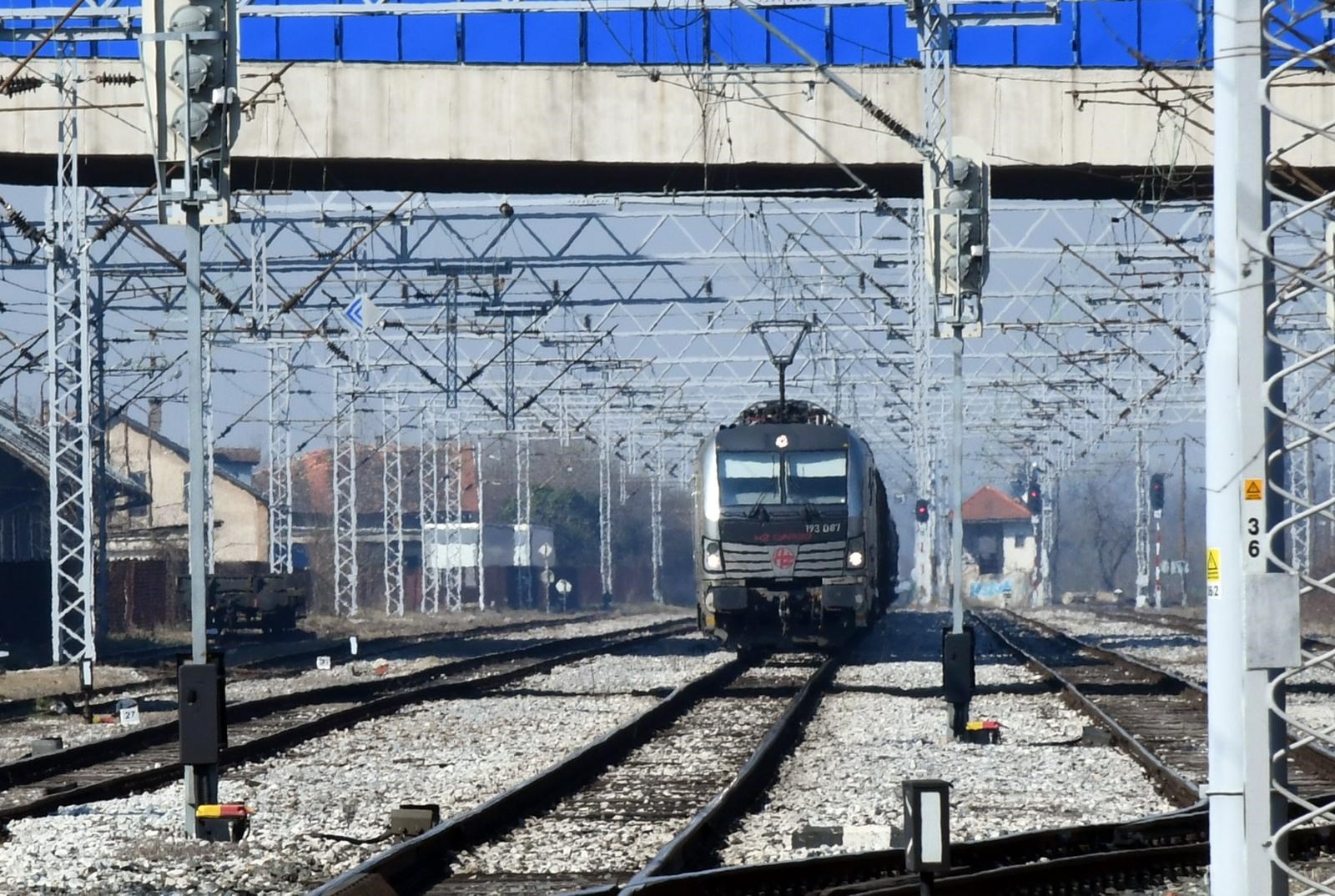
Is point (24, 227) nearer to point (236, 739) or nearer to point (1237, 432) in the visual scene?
point (236, 739)

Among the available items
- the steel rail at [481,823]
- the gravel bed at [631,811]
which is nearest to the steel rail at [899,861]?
the steel rail at [481,823]

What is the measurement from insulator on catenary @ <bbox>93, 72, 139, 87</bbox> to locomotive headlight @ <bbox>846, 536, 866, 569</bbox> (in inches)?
433

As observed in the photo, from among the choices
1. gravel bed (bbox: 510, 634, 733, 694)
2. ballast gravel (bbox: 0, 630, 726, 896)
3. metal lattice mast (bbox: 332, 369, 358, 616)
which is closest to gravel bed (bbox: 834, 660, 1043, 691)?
gravel bed (bbox: 510, 634, 733, 694)

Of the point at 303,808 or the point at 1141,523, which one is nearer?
the point at 303,808

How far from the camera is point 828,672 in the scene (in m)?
25.8

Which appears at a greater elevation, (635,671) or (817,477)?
(817,477)

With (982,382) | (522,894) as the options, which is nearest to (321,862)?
(522,894)

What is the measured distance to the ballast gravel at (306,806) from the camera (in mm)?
9367

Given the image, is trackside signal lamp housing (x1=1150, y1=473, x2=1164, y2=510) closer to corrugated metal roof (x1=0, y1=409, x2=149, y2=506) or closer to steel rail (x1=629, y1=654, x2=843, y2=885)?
corrugated metal roof (x1=0, y1=409, x2=149, y2=506)

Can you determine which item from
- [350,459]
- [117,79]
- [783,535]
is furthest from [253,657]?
[350,459]

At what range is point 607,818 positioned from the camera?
452 inches

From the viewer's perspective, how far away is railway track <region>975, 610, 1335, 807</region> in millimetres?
13352

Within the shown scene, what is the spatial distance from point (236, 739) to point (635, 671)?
11.2 m

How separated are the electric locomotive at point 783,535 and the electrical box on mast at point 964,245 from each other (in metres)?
9.75
